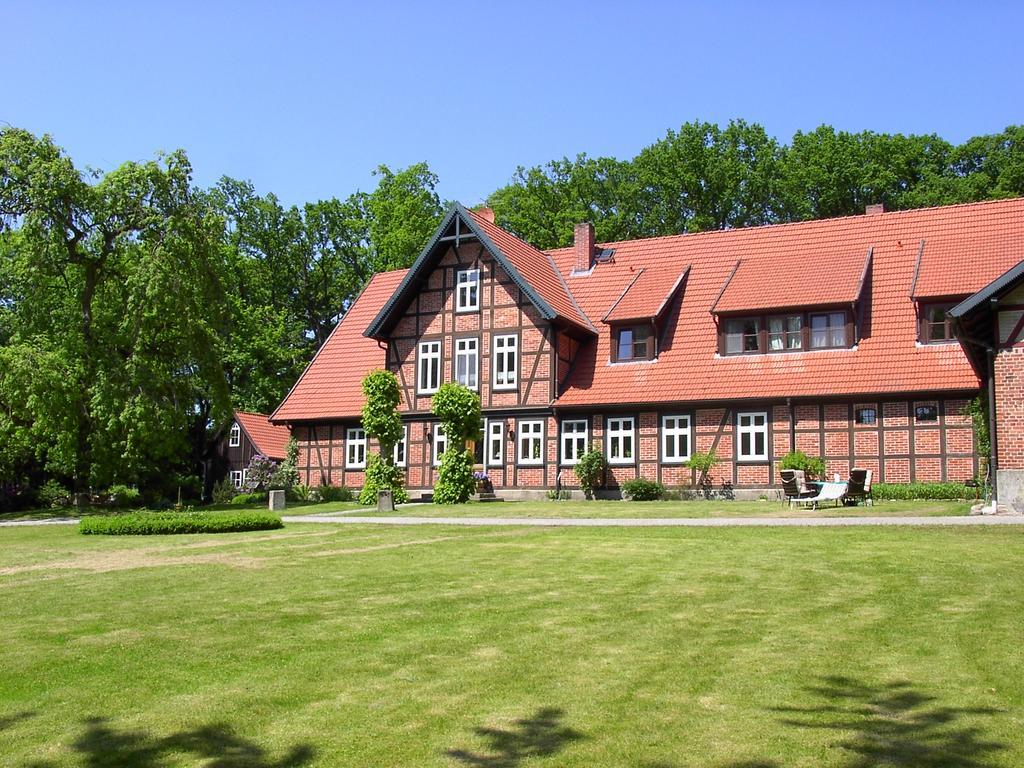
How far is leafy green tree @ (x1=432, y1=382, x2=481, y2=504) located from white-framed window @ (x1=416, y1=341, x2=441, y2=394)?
13.9 feet

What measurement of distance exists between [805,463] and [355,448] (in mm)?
16614

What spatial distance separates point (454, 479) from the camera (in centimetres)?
3167

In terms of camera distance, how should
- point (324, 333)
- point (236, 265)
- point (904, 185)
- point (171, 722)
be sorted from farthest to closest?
point (324, 333) → point (236, 265) → point (904, 185) → point (171, 722)

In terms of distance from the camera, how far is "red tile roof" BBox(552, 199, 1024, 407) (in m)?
29.3

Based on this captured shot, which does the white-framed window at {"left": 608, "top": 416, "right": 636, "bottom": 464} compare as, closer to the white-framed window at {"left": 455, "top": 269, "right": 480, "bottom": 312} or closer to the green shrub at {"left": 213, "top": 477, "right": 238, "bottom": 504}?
the white-framed window at {"left": 455, "top": 269, "right": 480, "bottom": 312}

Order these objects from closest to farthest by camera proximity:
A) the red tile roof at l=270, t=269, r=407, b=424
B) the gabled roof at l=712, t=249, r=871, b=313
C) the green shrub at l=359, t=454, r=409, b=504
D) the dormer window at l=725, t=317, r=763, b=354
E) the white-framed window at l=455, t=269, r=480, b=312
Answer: the gabled roof at l=712, t=249, r=871, b=313 → the green shrub at l=359, t=454, r=409, b=504 → the dormer window at l=725, t=317, r=763, b=354 → the white-framed window at l=455, t=269, r=480, b=312 → the red tile roof at l=270, t=269, r=407, b=424

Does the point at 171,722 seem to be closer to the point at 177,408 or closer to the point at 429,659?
the point at 429,659

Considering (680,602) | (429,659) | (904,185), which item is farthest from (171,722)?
(904,185)

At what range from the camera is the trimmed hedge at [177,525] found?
22.4 meters

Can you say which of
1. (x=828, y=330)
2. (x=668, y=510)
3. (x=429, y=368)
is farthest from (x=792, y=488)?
(x=429, y=368)

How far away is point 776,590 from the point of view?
1116 cm

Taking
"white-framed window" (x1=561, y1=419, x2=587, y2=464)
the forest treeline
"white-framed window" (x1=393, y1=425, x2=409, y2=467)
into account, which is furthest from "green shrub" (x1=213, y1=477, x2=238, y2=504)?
"white-framed window" (x1=561, y1=419, x2=587, y2=464)

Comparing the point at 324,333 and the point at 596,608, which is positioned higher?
the point at 324,333

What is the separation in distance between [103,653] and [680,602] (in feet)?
18.1
